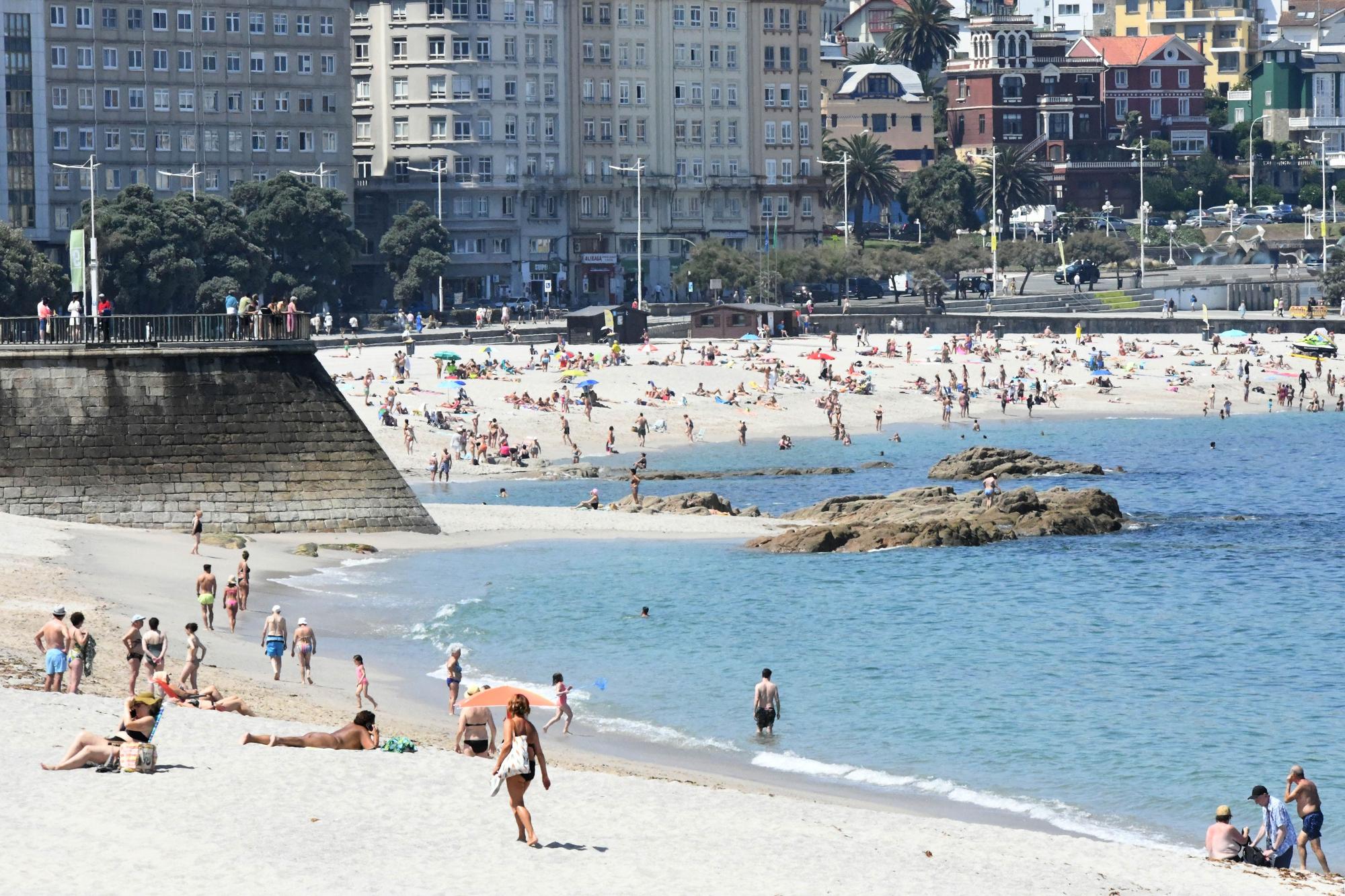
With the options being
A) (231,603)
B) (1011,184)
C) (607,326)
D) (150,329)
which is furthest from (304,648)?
(1011,184)

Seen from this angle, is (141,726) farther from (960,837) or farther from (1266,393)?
(1266,393)

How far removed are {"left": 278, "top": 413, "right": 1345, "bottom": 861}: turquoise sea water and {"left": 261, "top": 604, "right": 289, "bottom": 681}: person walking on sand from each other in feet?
11.8

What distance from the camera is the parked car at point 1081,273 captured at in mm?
129375

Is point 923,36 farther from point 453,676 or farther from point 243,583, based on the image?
point 453,676

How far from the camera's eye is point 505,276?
12625 cm

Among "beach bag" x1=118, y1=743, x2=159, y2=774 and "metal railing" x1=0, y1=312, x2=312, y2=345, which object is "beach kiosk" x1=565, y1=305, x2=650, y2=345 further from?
"beach bag" x1=118, y1=743, x2=159, y2=774

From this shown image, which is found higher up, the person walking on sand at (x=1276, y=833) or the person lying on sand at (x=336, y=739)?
the person lying on sand at (x=336, y=739)

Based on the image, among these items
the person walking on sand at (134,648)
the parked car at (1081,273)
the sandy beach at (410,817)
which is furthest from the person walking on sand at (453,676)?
the parked car at (1081,273)

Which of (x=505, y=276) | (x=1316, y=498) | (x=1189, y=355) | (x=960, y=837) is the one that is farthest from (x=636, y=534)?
(x=505, y=276)

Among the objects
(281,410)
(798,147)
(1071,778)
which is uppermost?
(798,147)

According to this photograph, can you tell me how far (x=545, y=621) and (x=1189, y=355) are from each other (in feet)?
213

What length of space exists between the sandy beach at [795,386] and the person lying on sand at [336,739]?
3958 cm

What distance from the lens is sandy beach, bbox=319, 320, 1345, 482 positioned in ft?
241

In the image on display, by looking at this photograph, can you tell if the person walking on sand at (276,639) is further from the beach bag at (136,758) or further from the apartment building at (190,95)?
the apartment building at (190,95)
